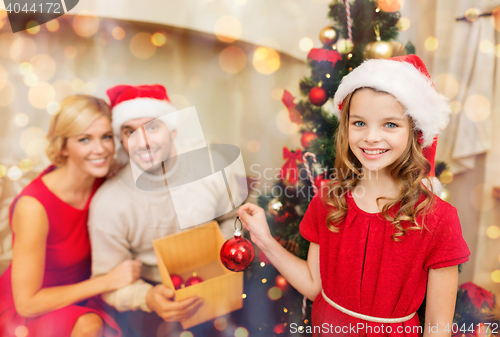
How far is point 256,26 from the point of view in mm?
1123

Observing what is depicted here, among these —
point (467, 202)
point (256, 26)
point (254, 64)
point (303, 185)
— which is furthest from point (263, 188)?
point (467, 202)

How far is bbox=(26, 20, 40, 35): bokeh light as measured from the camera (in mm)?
941

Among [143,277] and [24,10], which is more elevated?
[24,10]

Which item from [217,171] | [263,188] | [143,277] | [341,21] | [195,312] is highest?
[341,21]

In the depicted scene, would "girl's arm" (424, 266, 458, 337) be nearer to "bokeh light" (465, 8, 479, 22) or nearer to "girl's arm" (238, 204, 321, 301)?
"girl's arm" (238, 204, 321, 301)

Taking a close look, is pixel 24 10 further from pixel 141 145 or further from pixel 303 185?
pixel 303 185

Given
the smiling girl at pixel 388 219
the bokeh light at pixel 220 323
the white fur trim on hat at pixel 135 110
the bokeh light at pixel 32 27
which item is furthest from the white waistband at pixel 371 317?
the bokeh light at pixel 32 27

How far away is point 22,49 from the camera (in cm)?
94

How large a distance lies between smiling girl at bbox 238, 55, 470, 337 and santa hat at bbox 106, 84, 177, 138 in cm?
61

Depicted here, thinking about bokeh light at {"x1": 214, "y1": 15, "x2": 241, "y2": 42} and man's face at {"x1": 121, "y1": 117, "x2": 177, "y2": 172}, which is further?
bokeh light at {"x1": 214, "y1": 15, "x2": 241, "y2": 42}

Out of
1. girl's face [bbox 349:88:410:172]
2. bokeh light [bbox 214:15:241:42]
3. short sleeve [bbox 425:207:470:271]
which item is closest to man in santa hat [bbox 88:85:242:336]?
bokeh light [bbox 214:15:241:42]

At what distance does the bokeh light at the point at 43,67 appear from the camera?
3.10ft

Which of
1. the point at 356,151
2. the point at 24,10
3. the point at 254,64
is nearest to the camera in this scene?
the point at 356,151

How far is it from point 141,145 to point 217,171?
0.94 ft
